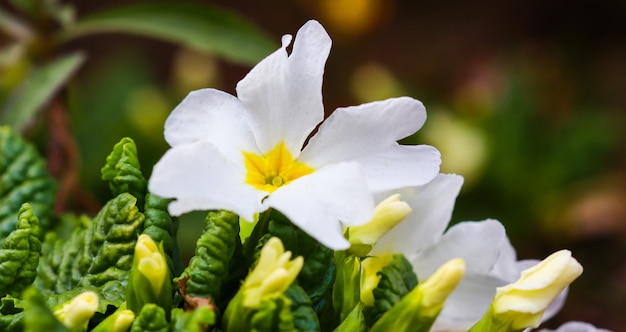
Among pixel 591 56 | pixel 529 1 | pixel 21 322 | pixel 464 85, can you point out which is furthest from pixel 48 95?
pixel 529 1

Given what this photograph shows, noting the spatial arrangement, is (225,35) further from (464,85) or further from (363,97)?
(464,85)

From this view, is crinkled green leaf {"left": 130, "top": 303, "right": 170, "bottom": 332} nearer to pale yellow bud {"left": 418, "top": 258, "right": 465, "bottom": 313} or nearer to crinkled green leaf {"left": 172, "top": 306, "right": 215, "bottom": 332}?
crinkled green leaf {"left": 172, "top": 306, "right": 215, "bottom": 332}

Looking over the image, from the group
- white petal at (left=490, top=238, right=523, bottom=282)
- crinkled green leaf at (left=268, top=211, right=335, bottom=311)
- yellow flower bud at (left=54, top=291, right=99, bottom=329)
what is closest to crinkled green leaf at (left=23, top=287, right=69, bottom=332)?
yellow flower bud at (left=54, top=291, right=99, bottom=329)

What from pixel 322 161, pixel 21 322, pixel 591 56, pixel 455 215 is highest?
pixel 322 161

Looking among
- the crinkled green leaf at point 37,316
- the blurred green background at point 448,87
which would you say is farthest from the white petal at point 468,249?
the blurred green background at point 448,87

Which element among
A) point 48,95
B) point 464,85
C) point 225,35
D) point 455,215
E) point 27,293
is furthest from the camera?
point 464,85

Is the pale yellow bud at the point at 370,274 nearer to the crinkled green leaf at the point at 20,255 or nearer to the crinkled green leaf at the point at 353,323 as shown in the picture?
the crinkled green leaf at the point at 353,323

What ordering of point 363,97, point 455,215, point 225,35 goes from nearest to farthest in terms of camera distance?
1. point 225,35
2. point 455,215
3. point 363,97
